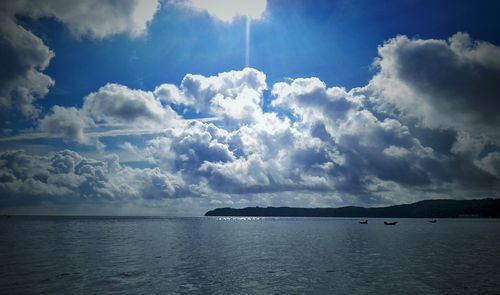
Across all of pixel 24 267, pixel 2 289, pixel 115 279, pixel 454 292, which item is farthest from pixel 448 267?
pixel 24 267

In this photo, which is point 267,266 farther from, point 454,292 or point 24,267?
point 24,267

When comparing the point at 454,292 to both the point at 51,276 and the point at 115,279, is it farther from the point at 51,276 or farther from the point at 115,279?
the point at 51,276

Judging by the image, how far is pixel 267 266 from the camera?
165 feet

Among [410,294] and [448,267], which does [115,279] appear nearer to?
[410,294]

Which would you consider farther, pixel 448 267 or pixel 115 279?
pixel 448 267

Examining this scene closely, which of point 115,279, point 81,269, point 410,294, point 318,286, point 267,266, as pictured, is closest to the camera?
point 410,294

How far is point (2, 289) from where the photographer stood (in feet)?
114

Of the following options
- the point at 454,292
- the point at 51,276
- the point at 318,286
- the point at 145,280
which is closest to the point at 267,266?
the point at 318,286

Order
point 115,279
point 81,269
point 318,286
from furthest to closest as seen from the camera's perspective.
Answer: point 81,269 < point 115,279 < point 318,286

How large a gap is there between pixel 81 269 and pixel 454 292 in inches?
1714

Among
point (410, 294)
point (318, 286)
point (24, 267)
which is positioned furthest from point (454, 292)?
point (24, 267)

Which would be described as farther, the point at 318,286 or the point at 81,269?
the point at 81,269

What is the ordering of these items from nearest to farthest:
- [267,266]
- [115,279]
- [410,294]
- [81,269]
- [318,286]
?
[410,294] < [318,286] < [115,279] < [81,269] < [267,266]

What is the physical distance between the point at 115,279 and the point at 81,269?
971 cm
